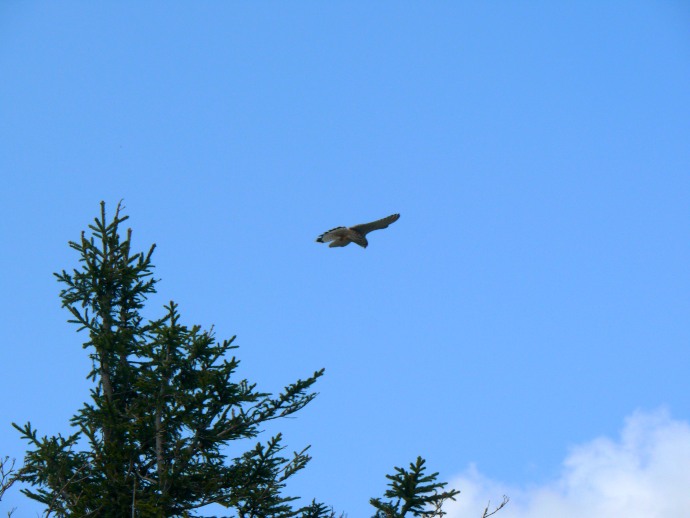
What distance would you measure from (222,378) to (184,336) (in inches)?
48.9

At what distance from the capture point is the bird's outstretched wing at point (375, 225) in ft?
55.3

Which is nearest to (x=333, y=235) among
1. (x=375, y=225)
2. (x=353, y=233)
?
(x=353, y=233)

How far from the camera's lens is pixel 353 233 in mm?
17172

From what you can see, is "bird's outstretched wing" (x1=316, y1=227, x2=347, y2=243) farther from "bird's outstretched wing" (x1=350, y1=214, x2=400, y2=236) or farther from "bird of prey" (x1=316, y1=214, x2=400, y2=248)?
"bird's outstretched wing" (x1=350, y1=214, x2=400, y2=236)

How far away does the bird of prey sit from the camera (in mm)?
17062

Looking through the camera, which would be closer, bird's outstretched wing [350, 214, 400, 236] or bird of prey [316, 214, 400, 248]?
bird's outstretched wing [350, 214, 400, 236]

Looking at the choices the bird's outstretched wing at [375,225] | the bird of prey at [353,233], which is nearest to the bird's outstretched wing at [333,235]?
the bird of prey at [353,233]

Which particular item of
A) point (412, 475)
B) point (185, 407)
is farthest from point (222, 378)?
point (412, 475)

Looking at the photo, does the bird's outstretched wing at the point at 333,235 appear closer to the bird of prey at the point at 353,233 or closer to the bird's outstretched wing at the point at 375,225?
the bird of prey at the point at 353,233

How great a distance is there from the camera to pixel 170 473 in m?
16.4

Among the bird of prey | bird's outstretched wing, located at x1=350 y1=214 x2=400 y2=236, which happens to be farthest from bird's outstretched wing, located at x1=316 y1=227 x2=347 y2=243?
bird's outstretched wing, located at x1=350 y1=214 x2=400 y2=236

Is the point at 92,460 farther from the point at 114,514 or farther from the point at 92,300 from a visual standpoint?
the point at 92,300

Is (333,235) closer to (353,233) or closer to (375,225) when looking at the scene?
(353,233)

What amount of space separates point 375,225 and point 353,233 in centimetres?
44
